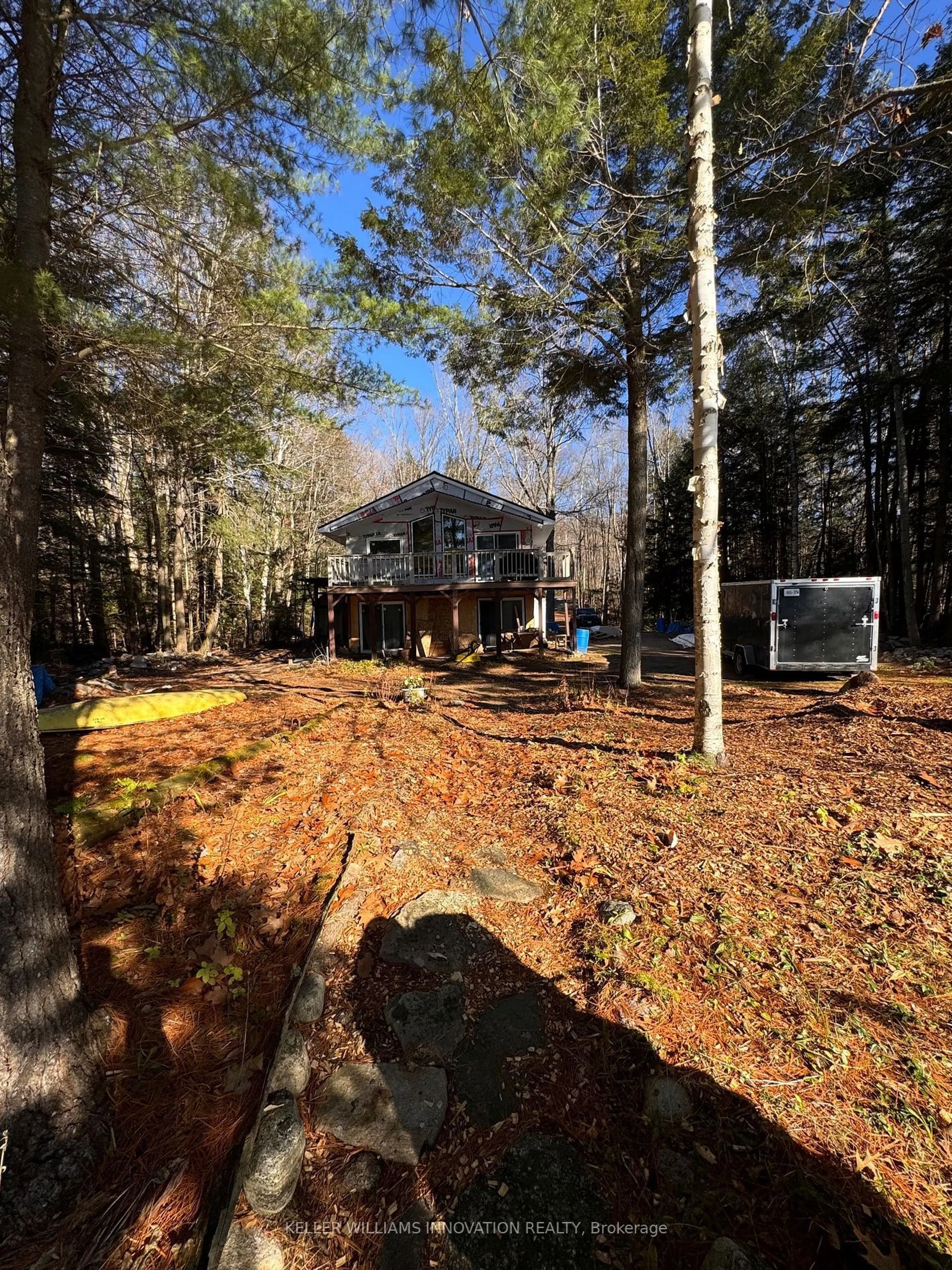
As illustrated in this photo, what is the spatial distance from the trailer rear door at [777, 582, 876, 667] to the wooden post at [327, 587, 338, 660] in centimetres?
1098

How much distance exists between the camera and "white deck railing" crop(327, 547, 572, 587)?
15.9 m

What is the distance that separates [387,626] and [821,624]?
12.7 m

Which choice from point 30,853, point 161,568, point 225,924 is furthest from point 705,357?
point 161,568

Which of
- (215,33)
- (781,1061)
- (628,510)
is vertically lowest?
(781,1061)

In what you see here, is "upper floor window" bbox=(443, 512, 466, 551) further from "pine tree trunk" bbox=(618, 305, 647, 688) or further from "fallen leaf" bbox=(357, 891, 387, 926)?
"fallen leaf" bbox=(357, 891, 387, 926)

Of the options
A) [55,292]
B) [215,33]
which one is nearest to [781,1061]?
[55,292]

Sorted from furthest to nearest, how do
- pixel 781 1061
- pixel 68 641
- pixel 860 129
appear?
1. pixel 68 641
2. pixel 860 129
3. pixel 781 1061

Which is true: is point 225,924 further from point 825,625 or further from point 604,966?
point 825,625

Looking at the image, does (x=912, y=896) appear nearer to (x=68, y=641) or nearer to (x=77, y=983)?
(x=77, y=983)

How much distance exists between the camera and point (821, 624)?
372 inches

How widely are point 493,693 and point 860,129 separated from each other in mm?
8465

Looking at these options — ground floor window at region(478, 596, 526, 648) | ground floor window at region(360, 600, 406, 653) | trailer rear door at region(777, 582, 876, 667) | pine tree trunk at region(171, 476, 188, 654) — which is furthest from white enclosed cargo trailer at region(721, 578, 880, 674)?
pine tree trunk at region(171, 476, 188, 654)

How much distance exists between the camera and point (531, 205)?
5.82 m

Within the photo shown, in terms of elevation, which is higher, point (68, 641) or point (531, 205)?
point (531, 205)
